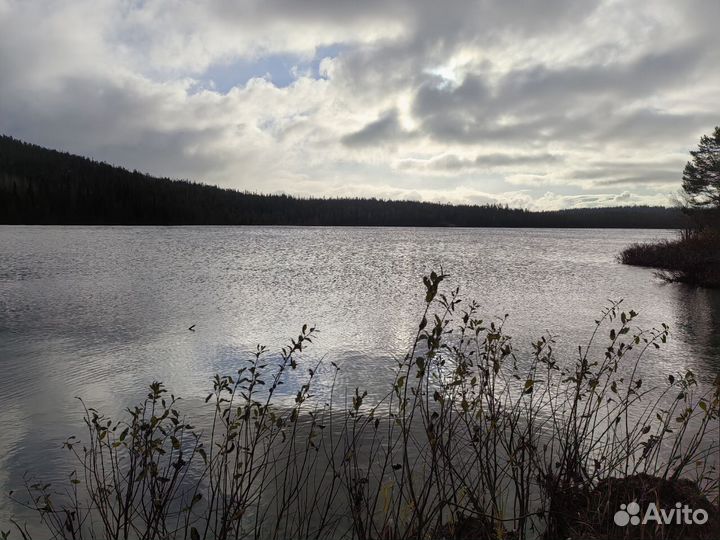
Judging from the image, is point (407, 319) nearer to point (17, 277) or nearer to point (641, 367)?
point (641, 367)

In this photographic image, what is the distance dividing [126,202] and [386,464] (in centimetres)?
14089

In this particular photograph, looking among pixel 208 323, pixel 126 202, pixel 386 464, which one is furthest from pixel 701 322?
pixel 126 202

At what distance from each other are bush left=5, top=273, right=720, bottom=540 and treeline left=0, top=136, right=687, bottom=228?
121925mm

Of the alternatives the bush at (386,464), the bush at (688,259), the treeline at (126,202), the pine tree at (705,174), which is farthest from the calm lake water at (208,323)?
the treeline at (126,202)

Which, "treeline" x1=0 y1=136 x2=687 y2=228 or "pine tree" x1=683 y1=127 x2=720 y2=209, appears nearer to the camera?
"pine tree" x1=683 y1=127 x2=720 y2=209

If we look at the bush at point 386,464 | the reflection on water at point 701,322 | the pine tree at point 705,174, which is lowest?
the reflection on water at point 701,322

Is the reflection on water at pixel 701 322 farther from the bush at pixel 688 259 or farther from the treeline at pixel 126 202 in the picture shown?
the treeline at pixel 126 202

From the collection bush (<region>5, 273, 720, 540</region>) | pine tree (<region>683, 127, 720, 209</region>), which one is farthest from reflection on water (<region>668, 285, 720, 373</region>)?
pine tree (<region>683, 127, 720, 209</region>)

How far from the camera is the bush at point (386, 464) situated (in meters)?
3.46

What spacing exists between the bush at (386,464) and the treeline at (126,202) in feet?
400

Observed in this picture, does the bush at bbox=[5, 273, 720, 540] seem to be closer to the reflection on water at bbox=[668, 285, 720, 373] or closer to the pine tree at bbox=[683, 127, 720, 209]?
the reflection on water at bbox=[668, 285, 720, 373]

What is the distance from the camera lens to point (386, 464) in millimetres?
3746

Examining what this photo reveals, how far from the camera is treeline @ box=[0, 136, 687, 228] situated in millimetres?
119125

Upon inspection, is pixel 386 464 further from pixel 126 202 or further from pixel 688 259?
pixel 126 202
